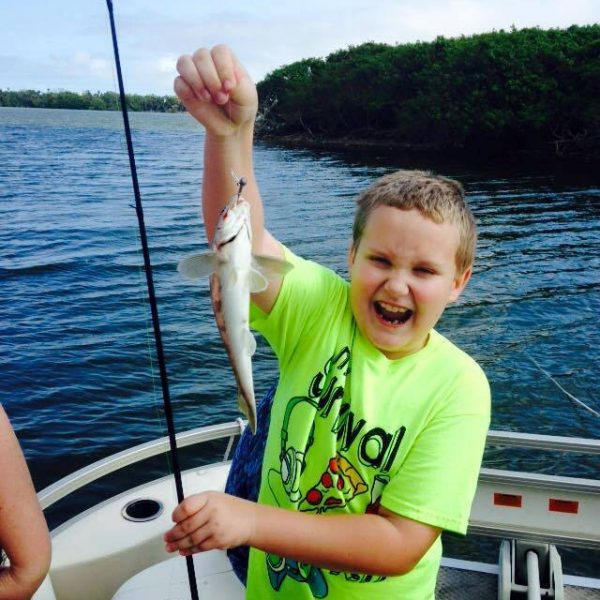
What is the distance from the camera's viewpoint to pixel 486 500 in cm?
378

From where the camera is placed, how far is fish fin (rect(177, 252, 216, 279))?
58.9 inches

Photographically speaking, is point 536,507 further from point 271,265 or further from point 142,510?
point 271,265

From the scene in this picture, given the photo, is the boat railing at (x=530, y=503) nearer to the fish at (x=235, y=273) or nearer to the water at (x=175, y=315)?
the fish at (x=235, y=273)

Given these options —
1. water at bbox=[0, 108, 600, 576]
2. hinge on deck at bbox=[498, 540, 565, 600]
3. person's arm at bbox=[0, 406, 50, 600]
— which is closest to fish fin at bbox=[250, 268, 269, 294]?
person's arm at bbox=[0, 406, 50, 600]

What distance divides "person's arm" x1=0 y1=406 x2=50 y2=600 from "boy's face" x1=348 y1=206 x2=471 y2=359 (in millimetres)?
1092

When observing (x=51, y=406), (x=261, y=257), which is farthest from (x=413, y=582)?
(x=51, y=406)

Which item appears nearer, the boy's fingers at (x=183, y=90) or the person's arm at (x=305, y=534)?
the person's arm at (x=305, y=534)

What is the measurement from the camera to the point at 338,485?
6.40 feet

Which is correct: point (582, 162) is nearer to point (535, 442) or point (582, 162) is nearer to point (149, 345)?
point (149, 345)

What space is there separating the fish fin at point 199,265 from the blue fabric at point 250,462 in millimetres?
901

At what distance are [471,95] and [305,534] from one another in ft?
183

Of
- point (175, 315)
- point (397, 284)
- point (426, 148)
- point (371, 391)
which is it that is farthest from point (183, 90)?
point (426, 148)

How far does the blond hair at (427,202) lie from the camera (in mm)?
1929

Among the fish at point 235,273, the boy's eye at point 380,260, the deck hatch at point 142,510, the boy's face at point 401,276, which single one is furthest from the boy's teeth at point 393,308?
the deck hatch at point 142,510
